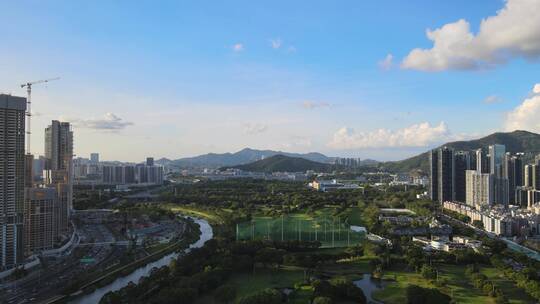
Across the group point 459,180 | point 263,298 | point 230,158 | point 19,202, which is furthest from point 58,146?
point 230,158

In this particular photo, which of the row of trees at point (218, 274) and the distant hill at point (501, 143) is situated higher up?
the distant hill at point (501, 143)

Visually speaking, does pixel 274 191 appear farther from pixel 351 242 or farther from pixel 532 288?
pixel 532 288

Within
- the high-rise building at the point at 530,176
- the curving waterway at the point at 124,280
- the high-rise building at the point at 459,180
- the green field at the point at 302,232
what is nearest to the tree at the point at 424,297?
the green field at the point at 302,232

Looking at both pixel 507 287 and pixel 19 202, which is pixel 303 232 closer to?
pixel 507 287

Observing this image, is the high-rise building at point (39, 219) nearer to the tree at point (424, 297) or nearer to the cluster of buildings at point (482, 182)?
the tree at point (424, 297)

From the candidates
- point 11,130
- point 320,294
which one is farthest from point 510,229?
point 11,130

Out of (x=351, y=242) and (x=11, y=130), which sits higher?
(x=11, y=130)
